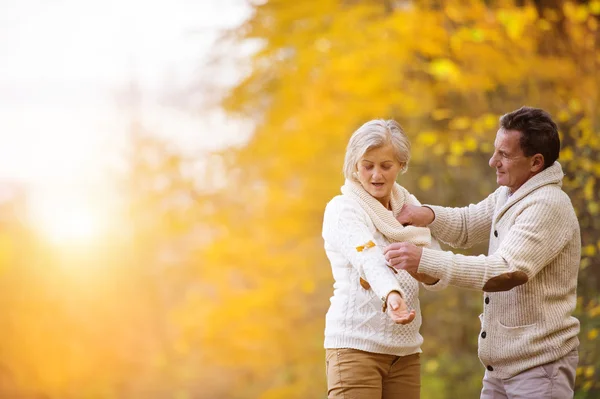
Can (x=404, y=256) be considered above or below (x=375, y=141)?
below

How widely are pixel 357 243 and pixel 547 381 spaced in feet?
2.30

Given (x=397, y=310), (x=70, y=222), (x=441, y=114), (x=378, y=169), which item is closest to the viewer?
(x=397, y=310)

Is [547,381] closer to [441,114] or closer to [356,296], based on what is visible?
[356,296]

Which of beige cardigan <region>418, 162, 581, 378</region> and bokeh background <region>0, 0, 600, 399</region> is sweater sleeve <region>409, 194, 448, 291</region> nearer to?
beige cardigan <region>418, 162, 581, 378</region>

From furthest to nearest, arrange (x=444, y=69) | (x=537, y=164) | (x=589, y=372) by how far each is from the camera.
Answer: (x=444, y=69) < (x=589, y=372) < (x=537, y=164)

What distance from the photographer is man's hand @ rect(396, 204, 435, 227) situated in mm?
2436

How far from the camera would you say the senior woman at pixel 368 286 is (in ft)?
7.37

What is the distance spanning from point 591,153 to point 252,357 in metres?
3.10

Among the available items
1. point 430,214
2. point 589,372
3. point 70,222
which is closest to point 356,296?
point 430,214

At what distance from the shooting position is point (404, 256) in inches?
86.3

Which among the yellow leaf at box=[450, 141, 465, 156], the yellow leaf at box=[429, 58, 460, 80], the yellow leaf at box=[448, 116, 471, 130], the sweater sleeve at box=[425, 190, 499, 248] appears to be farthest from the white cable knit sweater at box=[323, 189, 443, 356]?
the yellow leaf at box=[429, 58, 460, 80]

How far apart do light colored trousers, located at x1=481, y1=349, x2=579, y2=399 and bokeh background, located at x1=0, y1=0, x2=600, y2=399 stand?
2193 millimetres

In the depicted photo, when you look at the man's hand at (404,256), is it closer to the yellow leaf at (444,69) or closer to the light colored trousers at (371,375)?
the light colored trousers at (371,375)

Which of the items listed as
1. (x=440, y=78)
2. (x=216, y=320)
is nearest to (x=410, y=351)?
(x=440, y=78)
